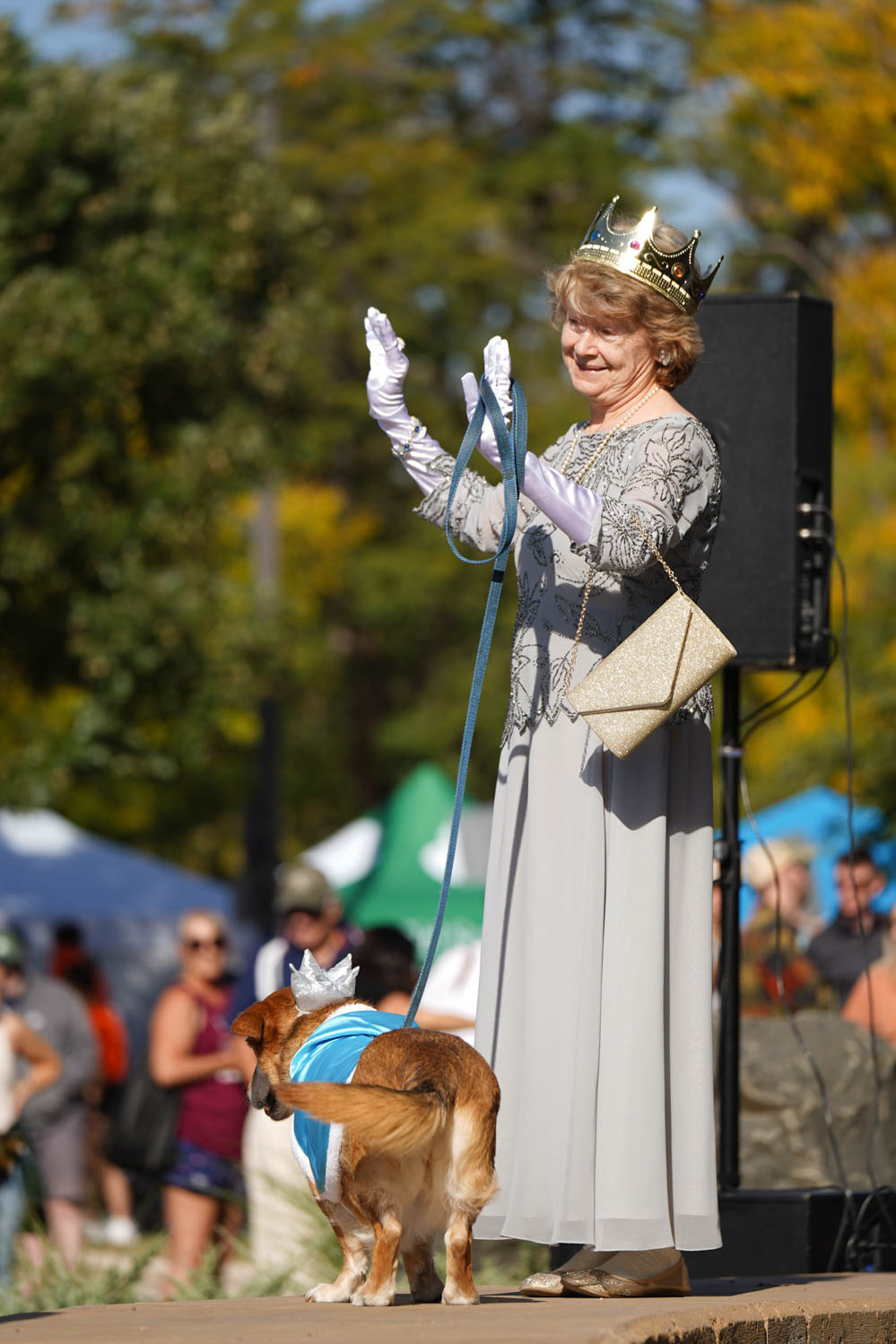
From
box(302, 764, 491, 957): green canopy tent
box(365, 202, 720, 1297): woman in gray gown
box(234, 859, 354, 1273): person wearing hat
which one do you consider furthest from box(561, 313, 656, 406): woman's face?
box(302, 764, 491, 957): green canopy tent

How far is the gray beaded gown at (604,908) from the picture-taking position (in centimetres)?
406

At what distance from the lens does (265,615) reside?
650 inches

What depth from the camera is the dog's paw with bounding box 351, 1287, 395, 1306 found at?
149 inches

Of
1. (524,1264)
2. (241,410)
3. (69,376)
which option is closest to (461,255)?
(241,410)

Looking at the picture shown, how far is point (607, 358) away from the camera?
4.30m

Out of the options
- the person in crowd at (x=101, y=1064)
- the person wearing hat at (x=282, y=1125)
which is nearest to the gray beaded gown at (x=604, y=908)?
the person wearing hat at (x=282, y=1125)

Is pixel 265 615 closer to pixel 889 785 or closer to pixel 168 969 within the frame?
pixel 168 969

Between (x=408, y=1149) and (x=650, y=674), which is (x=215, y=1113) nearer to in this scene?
(x=650, y=674)

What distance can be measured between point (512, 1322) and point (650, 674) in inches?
50.6

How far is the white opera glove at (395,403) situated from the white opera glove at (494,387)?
0.80ft

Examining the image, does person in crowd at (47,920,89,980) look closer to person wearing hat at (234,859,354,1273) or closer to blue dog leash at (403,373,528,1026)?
person wearing hat at (234,859,354,1273)

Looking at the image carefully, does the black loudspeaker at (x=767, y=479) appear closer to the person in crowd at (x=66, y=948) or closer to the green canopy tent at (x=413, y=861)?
the person in crowd at (x=66, y=948)

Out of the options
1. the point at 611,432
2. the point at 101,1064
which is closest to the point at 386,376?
the point at 611,432

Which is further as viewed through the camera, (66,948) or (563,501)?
(66,948)
